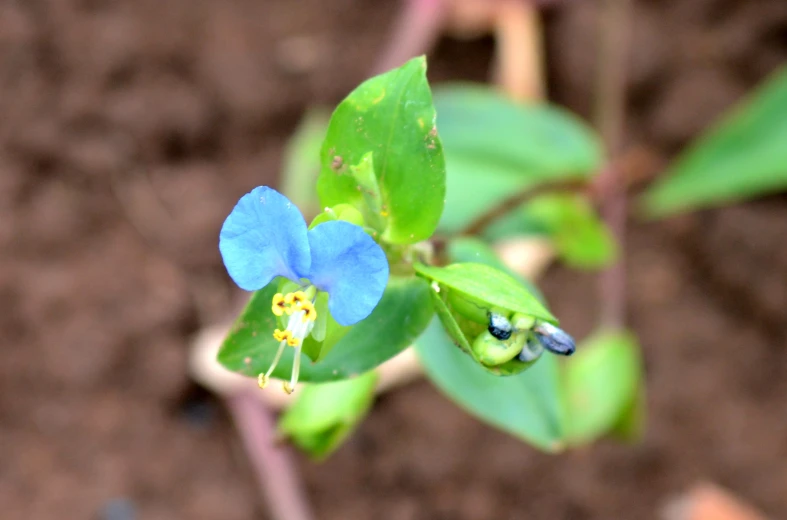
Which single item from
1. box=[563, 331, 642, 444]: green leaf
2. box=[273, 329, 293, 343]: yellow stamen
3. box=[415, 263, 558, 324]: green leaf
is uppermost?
box=[273, 329, 293, 343]: yellow stamen

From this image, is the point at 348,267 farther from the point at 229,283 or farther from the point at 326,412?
the point at 229,283

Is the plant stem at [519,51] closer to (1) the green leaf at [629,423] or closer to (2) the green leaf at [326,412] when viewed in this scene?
(1) the green leaf at [629,423]

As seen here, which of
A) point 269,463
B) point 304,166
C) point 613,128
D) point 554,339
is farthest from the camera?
point 613,128

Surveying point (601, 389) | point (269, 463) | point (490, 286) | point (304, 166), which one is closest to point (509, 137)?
point (304, 166)

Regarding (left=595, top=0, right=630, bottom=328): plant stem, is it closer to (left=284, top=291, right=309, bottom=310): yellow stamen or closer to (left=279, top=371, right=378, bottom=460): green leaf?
(left=279, top=371, right=378, bottom=460): green leaf

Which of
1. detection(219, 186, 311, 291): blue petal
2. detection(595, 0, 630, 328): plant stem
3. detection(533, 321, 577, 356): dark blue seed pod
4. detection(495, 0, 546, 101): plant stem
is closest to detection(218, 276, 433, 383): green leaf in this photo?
detection(219, 186, 311, 291): blue petal
